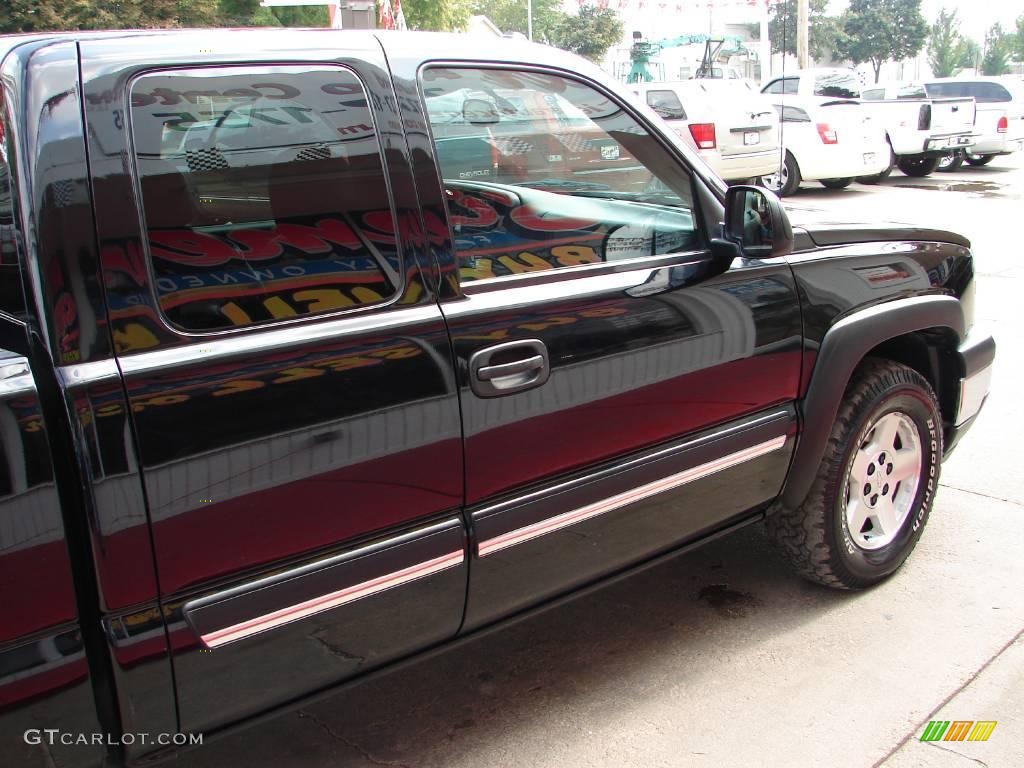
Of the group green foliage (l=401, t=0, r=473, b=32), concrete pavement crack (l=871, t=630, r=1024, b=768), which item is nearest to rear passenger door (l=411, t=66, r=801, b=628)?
concrete pavement crack (l=871, t=630, r=1024, b=768)

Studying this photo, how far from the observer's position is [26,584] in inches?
65.1

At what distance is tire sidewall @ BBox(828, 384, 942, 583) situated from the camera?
3162 millimetres

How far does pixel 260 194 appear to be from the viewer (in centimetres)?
200

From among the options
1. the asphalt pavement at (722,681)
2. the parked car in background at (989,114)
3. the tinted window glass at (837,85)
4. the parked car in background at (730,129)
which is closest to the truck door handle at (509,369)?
the asphalt pavement at (722,681)

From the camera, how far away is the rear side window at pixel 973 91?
58.7 ft

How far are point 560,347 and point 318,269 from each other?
63 centimetres

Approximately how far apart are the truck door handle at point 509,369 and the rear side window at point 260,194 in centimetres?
27

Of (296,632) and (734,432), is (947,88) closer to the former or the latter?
(734,432)

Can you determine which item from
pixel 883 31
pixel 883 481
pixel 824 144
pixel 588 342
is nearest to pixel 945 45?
pixel 883 31

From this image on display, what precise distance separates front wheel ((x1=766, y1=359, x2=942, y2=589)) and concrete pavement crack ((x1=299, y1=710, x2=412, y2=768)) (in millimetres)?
1436

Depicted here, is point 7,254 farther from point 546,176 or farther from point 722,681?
point 722,681

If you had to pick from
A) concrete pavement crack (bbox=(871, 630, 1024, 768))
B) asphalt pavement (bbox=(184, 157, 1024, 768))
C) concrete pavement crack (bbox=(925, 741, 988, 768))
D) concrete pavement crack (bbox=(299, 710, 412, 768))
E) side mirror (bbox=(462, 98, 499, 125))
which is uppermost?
side mirror (bbox=(462, 98, 499, 125))

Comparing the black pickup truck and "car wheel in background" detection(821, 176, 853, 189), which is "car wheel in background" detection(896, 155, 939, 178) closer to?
"car wheel in background" detection(821, 176, 853, 189)

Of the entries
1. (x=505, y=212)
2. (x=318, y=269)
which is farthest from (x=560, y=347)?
(x=318, y=269)
